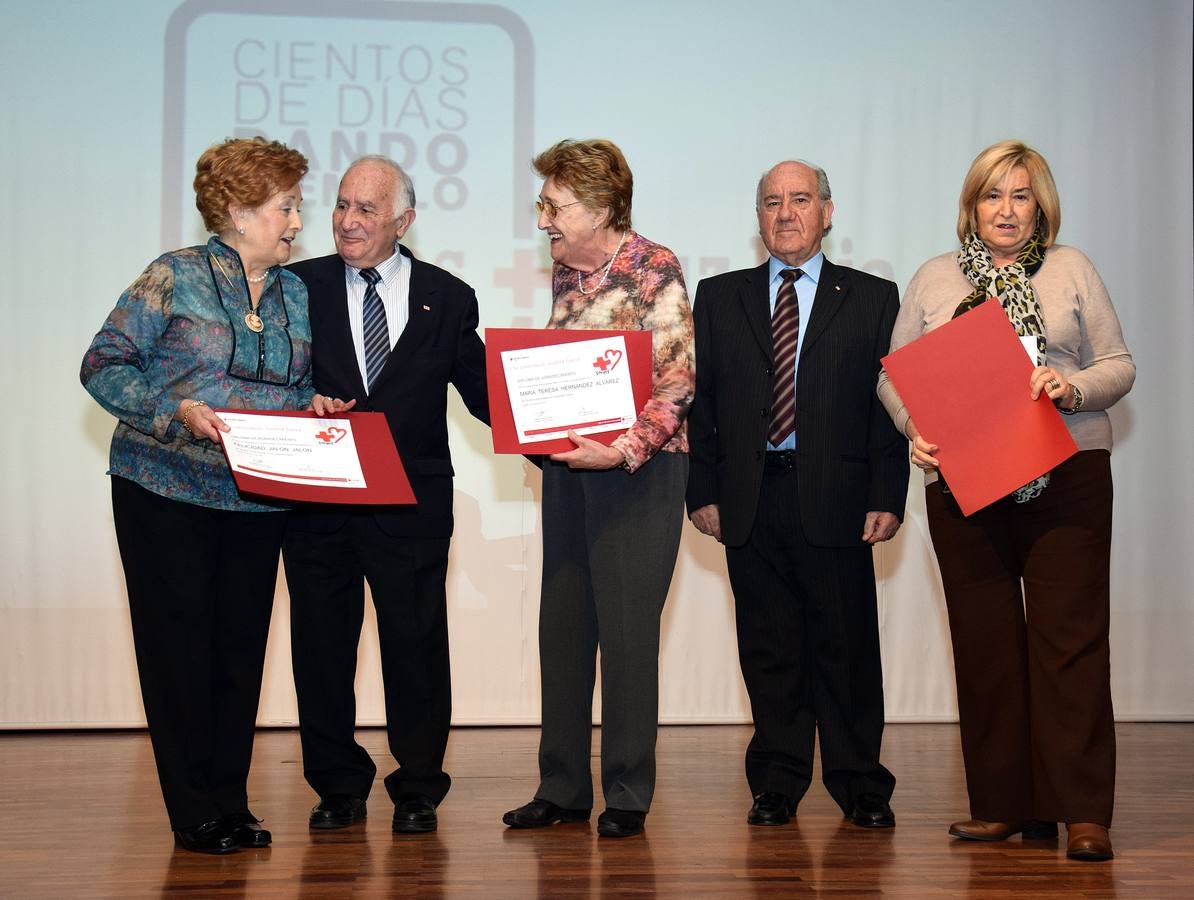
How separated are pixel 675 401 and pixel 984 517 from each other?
2.56 ft

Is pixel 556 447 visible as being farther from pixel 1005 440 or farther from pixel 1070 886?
pixel 1070 886

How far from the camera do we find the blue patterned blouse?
2.76 metres

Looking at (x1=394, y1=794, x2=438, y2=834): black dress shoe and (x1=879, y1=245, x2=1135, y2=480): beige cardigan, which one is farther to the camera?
(x1=394, y1=794, x2=438, y2=834): black dress shoe

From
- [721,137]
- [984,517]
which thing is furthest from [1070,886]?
[721,137]

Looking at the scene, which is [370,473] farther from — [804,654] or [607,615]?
[804,654]

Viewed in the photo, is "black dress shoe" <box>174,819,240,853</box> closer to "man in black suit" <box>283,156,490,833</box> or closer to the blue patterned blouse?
"man in black suit" <box>283,156,490,833</box>

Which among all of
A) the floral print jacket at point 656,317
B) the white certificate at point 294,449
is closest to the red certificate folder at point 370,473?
the white certificate at point 294,449

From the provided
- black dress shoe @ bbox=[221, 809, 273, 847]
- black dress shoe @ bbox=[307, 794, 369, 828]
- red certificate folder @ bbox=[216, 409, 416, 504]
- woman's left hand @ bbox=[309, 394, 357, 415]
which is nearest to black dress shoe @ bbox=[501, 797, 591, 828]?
black dress shoe @ bbox=[307, 794, 369, 828]

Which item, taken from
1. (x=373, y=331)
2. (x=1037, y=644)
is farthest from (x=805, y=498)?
(x=373, y=331)

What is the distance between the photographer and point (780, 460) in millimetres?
3260

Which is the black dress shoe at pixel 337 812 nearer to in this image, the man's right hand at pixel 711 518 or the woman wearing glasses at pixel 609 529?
the woman wearing glasses at pixel 609 529

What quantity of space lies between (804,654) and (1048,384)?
98 cm

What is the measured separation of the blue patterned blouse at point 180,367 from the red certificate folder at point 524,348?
0.49 meters

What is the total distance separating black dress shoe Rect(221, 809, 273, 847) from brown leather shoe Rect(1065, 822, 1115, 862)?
1.82m
